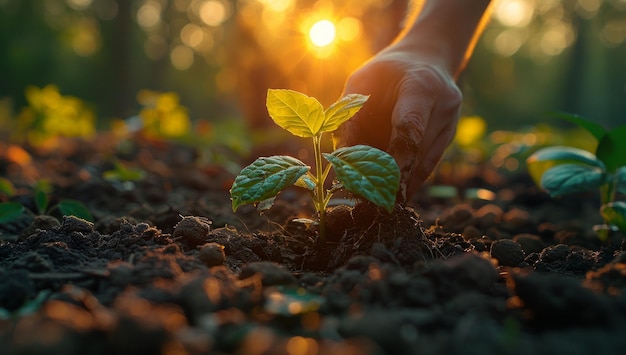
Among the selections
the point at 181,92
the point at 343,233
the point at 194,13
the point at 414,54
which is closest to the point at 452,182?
the point at 414,54

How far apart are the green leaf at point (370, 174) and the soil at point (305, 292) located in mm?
181

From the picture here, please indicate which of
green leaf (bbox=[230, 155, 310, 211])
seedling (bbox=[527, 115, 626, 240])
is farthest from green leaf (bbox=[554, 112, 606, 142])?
green leaf (bbox=[230, 155, 310, 211])

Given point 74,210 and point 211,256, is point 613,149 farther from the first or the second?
point 74,210

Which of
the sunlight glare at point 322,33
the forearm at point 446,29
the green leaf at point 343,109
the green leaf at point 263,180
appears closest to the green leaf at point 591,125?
the forearm at point 446,29

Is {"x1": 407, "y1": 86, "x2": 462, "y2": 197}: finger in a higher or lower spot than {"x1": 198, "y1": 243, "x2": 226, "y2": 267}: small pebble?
higher

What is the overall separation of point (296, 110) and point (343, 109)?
0.51ft

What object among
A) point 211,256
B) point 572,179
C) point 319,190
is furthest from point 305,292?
point 572,179

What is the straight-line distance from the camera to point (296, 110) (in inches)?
69.2

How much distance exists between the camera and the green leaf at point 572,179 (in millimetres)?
2199

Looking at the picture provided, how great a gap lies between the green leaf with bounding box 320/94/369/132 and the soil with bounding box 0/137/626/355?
317mm

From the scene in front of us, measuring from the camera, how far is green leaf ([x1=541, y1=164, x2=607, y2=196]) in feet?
7.22

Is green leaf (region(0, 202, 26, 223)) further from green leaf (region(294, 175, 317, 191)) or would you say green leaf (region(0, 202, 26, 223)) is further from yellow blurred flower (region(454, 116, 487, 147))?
yellow blurred flower (region(454, 116, 487, 147))

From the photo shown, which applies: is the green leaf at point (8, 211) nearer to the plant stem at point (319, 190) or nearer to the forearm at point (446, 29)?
the plant stem at point (319, 190)

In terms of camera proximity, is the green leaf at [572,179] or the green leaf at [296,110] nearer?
the green leaf at [296,110]
